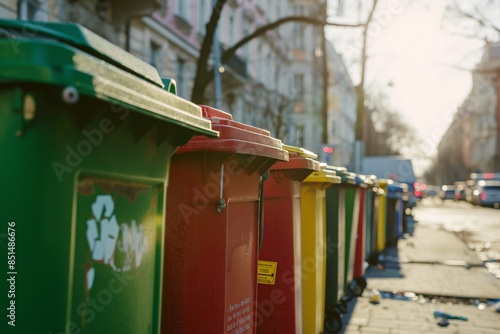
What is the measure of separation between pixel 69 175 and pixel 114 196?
0.32 m

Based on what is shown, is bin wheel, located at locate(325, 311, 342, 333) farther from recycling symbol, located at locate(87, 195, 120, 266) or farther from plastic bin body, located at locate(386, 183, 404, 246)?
plastic bin body, located at locate(386, 183, 404, 246)

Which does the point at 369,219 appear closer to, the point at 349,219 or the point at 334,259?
the point at 349,219

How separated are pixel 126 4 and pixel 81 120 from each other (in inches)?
602

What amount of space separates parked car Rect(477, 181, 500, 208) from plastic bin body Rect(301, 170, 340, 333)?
44.7 m

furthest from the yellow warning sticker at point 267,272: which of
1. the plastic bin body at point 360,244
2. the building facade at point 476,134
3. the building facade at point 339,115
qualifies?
the building facade at point 476,134

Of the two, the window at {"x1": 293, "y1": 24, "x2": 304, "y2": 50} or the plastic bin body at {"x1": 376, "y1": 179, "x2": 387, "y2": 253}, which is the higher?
the window at {"x1": 293, "y1": 24, "x2": 304, "y2": 50}

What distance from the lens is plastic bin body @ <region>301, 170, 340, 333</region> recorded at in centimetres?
519

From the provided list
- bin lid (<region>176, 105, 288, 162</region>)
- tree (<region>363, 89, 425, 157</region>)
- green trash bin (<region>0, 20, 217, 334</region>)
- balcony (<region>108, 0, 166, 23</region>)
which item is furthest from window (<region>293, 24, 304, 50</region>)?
green trash bin (<region>0, 20, 217, 334</region>)

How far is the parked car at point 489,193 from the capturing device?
154 ft

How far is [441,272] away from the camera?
10.6 m

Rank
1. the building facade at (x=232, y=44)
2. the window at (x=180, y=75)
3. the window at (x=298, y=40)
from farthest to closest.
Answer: the window at (x=298, y=40) → the window at (x=180, y=75) → the building facade at (x=232, y=44)

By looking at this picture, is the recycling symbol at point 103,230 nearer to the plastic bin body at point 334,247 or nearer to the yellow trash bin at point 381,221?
the plastic bin body at point 334,247

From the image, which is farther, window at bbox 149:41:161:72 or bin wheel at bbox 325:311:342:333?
window at bbox 149:41:161:72

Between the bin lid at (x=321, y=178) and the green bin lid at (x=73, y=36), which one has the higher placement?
the green bin lid at (x=73, y=36)
